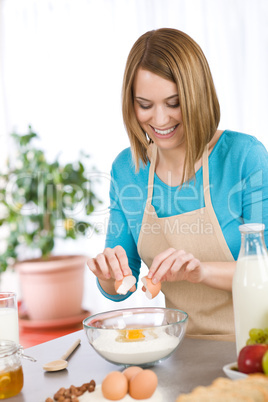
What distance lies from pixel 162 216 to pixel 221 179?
9.4 inches

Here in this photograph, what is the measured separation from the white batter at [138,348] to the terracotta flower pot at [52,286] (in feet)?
9.19

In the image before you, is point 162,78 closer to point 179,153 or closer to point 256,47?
point 179,153

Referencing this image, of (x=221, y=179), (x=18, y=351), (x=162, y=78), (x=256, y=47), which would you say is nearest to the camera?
(x=18, y=351)

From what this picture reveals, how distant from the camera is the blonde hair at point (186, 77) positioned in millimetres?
1442

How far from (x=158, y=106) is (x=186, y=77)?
0.11 m

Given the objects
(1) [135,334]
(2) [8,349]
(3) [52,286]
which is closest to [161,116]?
(1) [135,334]

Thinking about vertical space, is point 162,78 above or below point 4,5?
below

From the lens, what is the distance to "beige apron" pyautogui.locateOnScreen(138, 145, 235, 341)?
1.54 metres

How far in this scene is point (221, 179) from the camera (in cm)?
158

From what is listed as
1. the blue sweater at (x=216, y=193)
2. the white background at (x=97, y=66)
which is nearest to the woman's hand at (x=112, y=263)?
the blue sweater at (x=216, y=193)

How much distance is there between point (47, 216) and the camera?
3896 millimetres

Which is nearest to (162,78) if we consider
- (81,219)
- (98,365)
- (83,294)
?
(98,365)

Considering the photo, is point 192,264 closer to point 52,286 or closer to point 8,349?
point 8,349

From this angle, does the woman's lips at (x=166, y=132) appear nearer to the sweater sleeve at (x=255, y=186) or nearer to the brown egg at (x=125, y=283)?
the sweater sleeve at (x=255, y=186)
